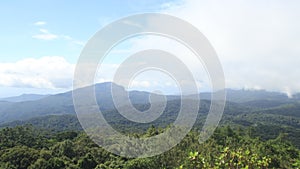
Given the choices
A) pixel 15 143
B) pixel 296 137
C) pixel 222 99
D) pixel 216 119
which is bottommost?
pixel 296 137

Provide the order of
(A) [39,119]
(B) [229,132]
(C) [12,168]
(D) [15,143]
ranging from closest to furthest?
(C) [12,168]
(D) [15,143]
(B) [229,132]
(A) [39,119]

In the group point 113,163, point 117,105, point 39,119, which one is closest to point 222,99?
point 117,105

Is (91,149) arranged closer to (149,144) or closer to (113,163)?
(113,163)

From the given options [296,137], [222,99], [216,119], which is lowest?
[296,137]

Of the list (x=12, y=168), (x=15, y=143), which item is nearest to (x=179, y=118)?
(x=12, y=168)

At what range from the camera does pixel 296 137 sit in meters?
70.1

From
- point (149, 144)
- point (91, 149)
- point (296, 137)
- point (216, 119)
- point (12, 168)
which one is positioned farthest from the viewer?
point (296, 137)

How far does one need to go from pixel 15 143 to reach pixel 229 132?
22.7 metres

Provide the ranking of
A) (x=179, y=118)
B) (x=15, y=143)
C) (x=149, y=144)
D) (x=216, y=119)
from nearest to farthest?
(x=216, y=119) < (x=179, y=118) < (x=149, y=144) < (x=15, y=143)

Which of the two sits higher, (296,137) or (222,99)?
(222,99)

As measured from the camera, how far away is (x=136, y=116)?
6.64 meters

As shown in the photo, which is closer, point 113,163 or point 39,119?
point 113,163

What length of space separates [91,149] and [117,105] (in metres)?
22.3

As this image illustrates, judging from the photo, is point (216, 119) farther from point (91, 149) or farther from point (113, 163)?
point (91, 149)
